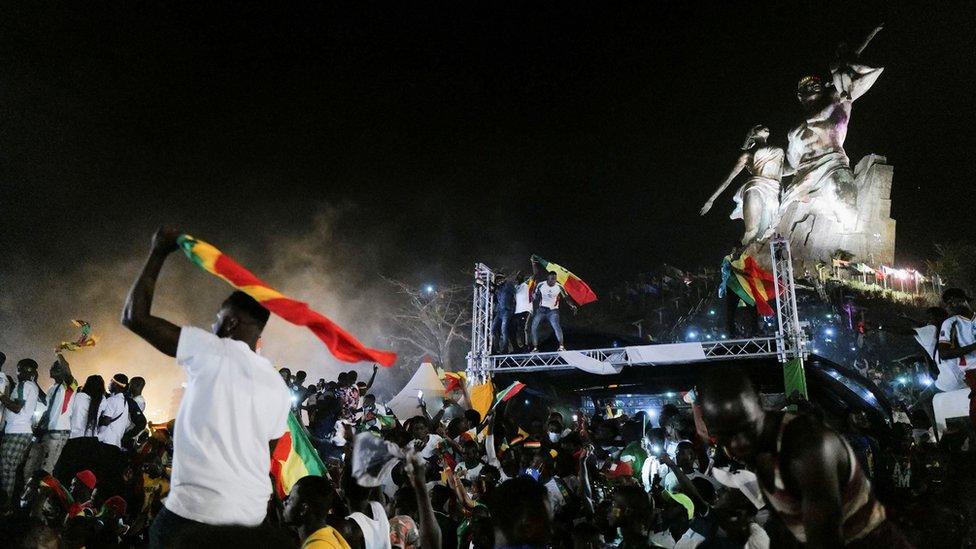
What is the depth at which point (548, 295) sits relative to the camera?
14.3m

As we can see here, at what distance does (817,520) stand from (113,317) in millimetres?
22493

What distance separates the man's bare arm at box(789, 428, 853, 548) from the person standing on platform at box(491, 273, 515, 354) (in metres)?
12.2

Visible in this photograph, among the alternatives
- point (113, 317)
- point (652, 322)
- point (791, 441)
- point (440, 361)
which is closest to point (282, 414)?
point (791, 441)

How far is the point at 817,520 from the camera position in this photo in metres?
2.28

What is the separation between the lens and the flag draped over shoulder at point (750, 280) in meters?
13.0

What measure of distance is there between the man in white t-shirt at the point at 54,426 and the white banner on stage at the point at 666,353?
10.1m

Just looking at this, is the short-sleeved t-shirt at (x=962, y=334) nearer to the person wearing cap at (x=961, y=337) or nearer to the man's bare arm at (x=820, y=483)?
the person wearing cap at (x=961, y=337)

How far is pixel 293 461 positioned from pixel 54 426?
4.84m

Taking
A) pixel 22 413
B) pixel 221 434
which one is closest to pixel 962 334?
pixel 221 434

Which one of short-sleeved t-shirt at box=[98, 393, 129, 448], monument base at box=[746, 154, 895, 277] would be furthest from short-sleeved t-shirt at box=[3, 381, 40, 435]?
monument base at box=[746, 154, 895, 277]

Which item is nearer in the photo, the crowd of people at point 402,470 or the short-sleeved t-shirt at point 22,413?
the crowd of people at point 402,470

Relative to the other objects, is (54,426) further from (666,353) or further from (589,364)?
(666,353)

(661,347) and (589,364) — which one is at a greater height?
(661,347)

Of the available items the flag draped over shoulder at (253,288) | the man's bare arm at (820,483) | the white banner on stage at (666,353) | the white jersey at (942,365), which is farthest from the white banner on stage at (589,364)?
the man's bare arm at (820,483)
